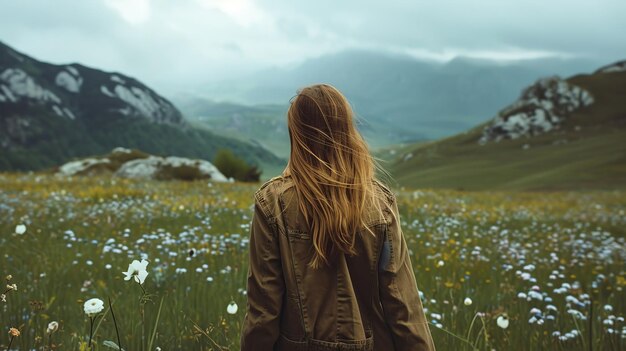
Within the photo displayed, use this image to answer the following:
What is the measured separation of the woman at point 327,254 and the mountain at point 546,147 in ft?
169

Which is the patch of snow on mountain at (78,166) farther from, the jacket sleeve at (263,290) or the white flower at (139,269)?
the jacket sleeve at (263,290)

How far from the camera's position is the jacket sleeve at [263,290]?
2945 mm

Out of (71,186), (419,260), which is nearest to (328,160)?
(419,260)

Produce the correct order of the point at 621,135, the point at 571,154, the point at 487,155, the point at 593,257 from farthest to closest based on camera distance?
the point at 487,155 → the point at 621,135 → the point at 571,154 → the point at 593,257

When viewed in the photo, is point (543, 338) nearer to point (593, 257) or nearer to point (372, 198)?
point (372, 198)

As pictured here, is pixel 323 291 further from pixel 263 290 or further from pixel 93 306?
pixel 93 306

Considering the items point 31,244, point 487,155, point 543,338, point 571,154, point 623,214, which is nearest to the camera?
point 543,338

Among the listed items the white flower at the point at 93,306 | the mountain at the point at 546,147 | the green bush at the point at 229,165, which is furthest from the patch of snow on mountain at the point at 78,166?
the mountain at the point at 546,147

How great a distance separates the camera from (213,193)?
A: 57.5 ft

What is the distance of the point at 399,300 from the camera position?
3.02m

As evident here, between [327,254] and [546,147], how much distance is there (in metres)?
111

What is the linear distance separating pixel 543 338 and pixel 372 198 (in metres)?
2.74

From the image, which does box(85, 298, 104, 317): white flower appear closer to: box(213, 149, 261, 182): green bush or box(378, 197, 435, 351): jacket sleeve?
box(378, 197, 435, 351): jacket sleeve

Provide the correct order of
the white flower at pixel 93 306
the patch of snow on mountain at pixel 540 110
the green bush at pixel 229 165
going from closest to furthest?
the white flower at pixel 93 306 < the green bush at pixel 229 165 < the patch of snow on mountain at pixel 540 110
